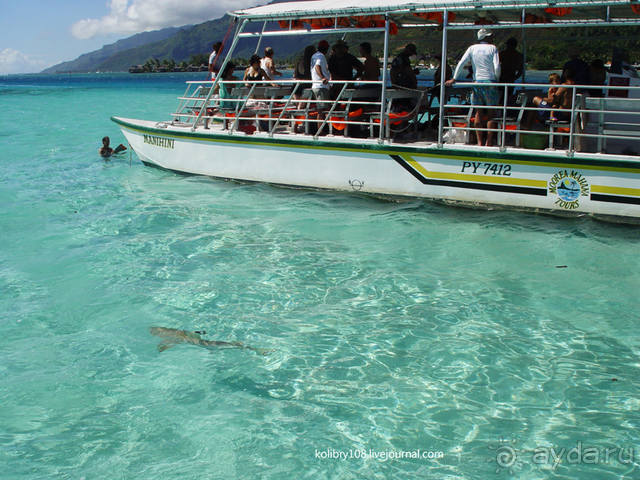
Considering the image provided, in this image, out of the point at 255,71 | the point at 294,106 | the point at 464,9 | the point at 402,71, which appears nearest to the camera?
the point at 464,9

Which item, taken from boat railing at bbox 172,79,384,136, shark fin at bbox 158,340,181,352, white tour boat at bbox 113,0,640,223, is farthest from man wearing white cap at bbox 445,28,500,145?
shark fin at bbox 158,340,181,352

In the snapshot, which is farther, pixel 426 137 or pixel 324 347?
pixel 426 137

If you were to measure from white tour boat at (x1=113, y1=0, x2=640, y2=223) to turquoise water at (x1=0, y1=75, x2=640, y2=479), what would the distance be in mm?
472

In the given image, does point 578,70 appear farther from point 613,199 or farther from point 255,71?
point 255,71

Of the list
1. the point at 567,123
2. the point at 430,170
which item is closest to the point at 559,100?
the point at 567,123

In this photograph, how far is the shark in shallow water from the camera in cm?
515

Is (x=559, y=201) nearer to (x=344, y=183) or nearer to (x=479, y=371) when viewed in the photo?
(x=344, y=183)

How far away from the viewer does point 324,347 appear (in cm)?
512

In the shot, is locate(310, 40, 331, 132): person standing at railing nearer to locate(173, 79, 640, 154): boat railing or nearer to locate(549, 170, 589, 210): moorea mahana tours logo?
locate(173, 79, 640, 154): boat railing

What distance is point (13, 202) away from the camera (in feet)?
34.2

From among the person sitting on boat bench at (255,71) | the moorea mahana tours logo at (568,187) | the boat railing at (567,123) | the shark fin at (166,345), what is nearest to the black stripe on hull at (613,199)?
the moorea mahana tours logo at (568,187)

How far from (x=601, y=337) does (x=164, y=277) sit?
464 centimetres

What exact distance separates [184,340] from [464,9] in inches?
245

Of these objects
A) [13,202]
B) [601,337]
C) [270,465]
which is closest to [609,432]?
[601,337]
